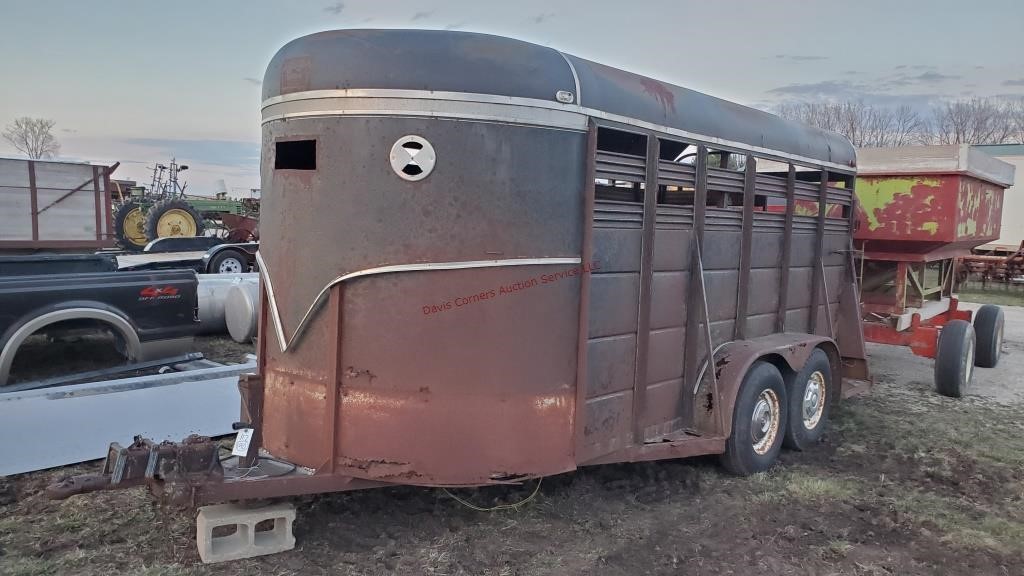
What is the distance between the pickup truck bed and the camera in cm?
644

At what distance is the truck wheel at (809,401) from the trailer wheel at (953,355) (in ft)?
7.57

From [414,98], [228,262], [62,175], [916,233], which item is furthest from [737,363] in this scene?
[228,262]

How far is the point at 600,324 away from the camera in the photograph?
4242 mm

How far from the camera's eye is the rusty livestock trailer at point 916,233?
756 centimetres

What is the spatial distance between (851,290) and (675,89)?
10.9 ft

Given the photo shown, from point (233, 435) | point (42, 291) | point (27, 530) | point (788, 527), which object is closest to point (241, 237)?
point (42, 291)

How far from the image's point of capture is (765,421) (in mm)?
5449

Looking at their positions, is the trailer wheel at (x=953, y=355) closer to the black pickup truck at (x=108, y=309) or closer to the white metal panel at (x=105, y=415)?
the white metal panel at (x=105, y=415)

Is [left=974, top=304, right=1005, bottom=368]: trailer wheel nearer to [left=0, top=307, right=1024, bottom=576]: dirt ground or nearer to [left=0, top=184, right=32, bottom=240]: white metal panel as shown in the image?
[left=0, top=307, right=1024, bottom=576]: dirt ground

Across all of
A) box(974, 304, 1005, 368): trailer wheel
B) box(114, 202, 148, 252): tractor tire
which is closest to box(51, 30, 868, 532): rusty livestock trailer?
box(974, 304, 1005, 368): trailer wheel

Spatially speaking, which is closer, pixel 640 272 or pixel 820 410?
pixel 640 272

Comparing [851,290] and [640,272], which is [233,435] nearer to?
[640,272]

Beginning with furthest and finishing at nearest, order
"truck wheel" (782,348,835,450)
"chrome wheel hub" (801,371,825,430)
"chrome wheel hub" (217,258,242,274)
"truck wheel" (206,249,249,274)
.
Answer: "chrome wheel hub" (217,258,242,274) < "truck wheel" (206,249,249,274) < "chrome wheel hub" (801,371,825,430) < "truck wheel" (782,348,835,450)

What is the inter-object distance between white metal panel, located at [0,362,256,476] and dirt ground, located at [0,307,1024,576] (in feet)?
0.66
